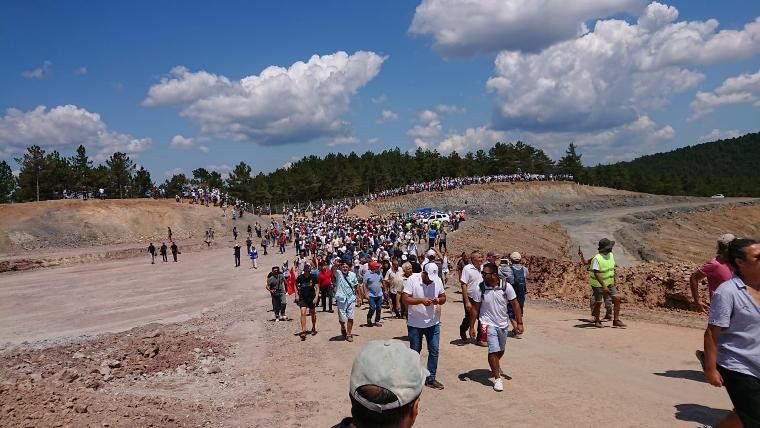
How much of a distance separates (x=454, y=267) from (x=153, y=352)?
14.1 m

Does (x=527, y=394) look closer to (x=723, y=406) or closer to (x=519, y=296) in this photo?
(x=723, y=406)

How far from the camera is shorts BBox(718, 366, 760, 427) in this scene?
3.89m

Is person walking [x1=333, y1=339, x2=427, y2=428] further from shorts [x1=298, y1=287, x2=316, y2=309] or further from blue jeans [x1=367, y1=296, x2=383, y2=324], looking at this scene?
blue jeans [x1=367, y1=296, x2=383, y2=324]

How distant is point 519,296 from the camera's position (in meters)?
11.2

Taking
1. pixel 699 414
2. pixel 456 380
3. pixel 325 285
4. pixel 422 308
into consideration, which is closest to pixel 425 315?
pixel 422 308

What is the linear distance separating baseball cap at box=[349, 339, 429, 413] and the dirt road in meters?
4.68

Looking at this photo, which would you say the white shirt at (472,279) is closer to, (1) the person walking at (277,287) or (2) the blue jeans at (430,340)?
(2) the blue jeans at (430,340)

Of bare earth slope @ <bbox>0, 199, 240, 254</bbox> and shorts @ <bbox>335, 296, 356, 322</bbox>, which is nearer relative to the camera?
shorts @ <bbox>335, 296, 356, 322</bbox>

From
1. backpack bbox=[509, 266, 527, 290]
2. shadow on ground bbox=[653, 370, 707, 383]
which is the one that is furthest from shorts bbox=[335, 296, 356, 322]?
shadow on ground bbox=[653, 370, 707, 383]

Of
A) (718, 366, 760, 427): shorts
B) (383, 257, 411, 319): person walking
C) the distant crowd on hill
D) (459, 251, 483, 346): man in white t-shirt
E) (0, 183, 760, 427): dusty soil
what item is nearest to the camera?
→ (718, 366, 760, 427): shorts

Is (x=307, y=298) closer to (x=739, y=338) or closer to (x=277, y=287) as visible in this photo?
(x=277, y=287)

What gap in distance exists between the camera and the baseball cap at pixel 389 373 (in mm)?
2246

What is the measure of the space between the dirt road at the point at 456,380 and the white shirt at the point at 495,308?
992 millimetres

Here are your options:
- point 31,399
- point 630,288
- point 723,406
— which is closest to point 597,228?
point 630,288
